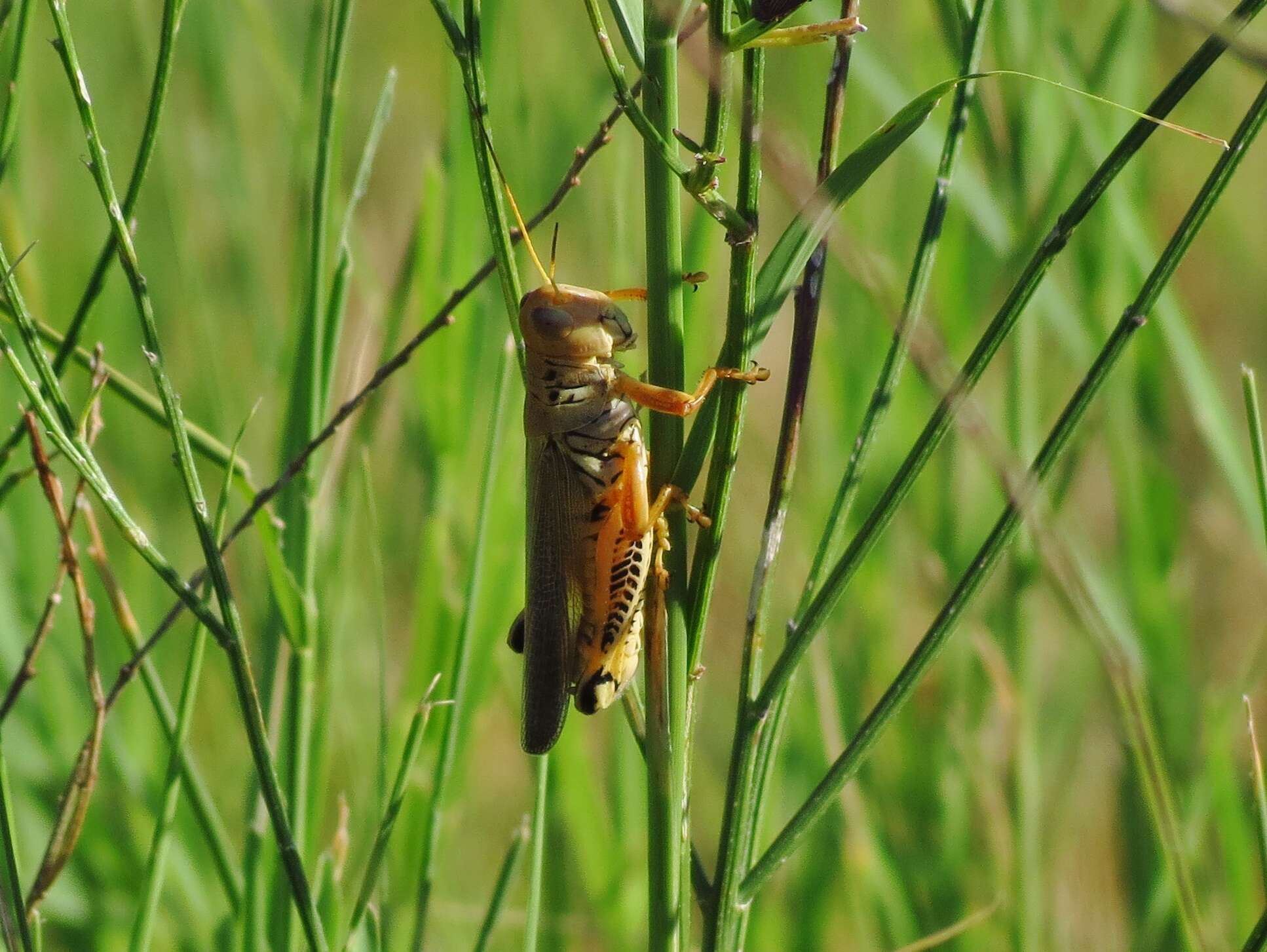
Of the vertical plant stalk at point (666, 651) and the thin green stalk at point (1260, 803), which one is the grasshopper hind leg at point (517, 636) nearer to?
the vertical plant stalk at point (666, 651)

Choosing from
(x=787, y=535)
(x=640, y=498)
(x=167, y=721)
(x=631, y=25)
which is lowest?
(x=787, y=535)

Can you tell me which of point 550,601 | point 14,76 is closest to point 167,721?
point 550,601

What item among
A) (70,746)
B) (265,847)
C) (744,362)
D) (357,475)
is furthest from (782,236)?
(70,746)

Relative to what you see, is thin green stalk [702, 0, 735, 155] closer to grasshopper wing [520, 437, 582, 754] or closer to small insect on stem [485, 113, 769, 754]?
small insect on stem [485, 113, 769, 754]

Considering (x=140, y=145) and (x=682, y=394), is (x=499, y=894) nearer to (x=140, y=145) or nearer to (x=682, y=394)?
(x=682, y=394)

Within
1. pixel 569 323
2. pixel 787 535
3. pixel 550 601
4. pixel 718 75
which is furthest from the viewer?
pixel 787 535

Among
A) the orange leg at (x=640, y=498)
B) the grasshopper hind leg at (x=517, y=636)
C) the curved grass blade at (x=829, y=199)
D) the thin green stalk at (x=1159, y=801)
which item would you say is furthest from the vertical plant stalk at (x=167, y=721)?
the thin green stalk at (x=1159, y=801)
